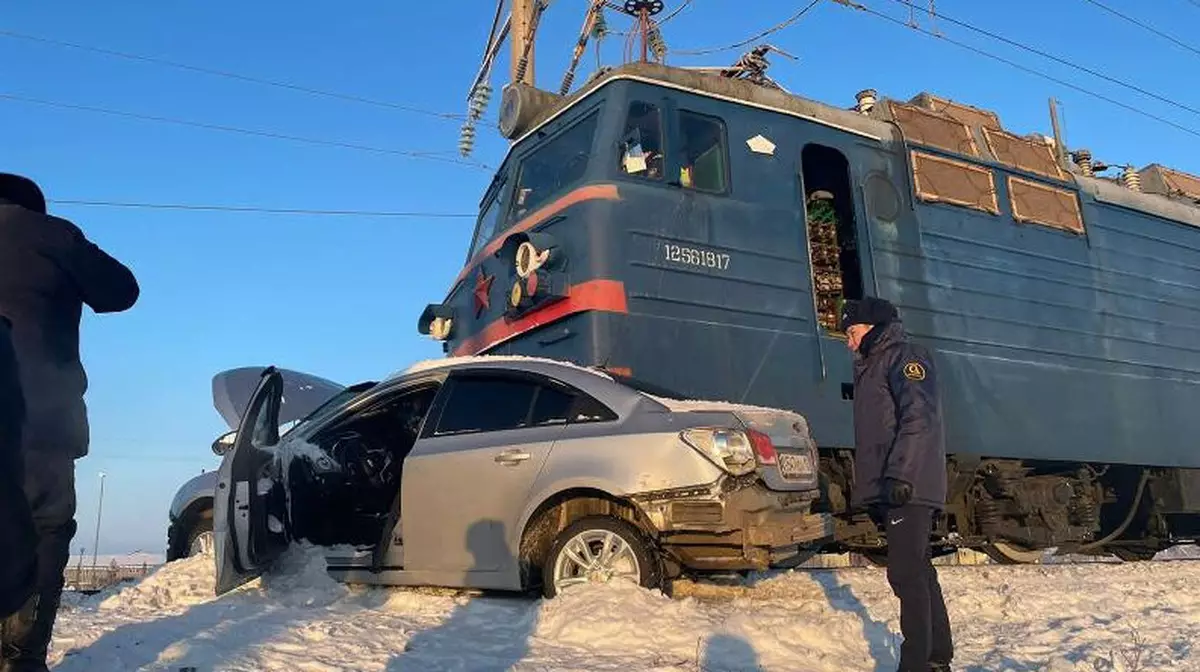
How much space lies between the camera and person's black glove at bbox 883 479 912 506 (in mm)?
3930

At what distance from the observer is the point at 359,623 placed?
4820 millimetres

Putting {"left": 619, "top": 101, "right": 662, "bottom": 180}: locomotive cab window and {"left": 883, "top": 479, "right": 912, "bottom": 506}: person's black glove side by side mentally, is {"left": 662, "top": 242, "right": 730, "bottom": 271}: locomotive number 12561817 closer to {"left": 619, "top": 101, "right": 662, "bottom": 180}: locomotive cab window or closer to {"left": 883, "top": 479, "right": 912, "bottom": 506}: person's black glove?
{"left": 619, "top": 101, "right": 662, "bottom": 180}: locomotive cab window

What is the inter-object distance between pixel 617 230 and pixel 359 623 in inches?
129

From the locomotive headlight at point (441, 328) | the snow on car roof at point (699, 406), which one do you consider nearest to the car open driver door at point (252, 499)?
the locomotive headlight at point (441, 328)

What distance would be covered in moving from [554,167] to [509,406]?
273 centimetres

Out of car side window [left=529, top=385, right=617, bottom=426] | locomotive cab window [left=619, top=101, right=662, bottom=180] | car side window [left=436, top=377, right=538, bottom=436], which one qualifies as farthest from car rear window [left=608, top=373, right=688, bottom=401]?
locomotive cab window [left=619, top=101, right=662, bottom=180]

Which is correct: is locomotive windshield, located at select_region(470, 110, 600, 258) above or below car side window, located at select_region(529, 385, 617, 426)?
above

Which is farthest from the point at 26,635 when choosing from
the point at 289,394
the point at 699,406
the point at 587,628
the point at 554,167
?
the point at 289,394

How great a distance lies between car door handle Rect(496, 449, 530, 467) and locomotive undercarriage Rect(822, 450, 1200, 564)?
2853 millimetres

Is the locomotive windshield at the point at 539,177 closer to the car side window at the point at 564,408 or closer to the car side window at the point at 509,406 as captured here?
the car side window at the point at 509,406

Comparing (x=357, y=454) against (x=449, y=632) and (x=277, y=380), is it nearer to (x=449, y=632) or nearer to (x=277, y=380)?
(x=277, y=380)

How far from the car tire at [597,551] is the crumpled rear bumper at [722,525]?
0.12 metres

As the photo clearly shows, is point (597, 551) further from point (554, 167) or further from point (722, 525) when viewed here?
point (554, 167)

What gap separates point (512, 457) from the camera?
17.7 ft
